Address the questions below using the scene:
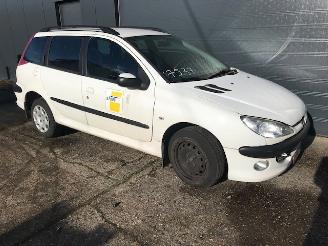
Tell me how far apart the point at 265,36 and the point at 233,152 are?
2890 millimetres

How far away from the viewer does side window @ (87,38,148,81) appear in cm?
442

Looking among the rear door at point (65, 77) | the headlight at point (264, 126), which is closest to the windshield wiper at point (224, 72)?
the headlight at point (264, 126)

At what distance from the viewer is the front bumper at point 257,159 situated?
3.68 meters

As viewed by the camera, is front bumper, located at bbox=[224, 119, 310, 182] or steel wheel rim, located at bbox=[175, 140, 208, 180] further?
steel wheel rim, located at bbox=[175, 140, 208, 180]

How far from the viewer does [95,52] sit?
4.85 meters

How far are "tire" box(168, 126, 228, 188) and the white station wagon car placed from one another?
0.01m

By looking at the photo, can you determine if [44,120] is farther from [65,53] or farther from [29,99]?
[65,53]

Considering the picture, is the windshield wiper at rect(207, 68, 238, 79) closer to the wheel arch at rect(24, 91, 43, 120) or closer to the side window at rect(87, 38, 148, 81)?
the side window at rect(87, 38, 148, 81)

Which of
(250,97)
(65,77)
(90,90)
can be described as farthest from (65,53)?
(250,97)

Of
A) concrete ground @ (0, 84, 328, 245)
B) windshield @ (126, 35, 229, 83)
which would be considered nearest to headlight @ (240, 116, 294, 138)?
concrete ground @ (0, 84, 328, 245)

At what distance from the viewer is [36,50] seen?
227 inches

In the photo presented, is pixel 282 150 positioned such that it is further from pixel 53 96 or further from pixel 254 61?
pixel 53 96

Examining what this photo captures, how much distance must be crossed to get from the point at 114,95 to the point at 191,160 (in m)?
1.29

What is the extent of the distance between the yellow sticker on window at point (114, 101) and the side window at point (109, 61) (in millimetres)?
197
